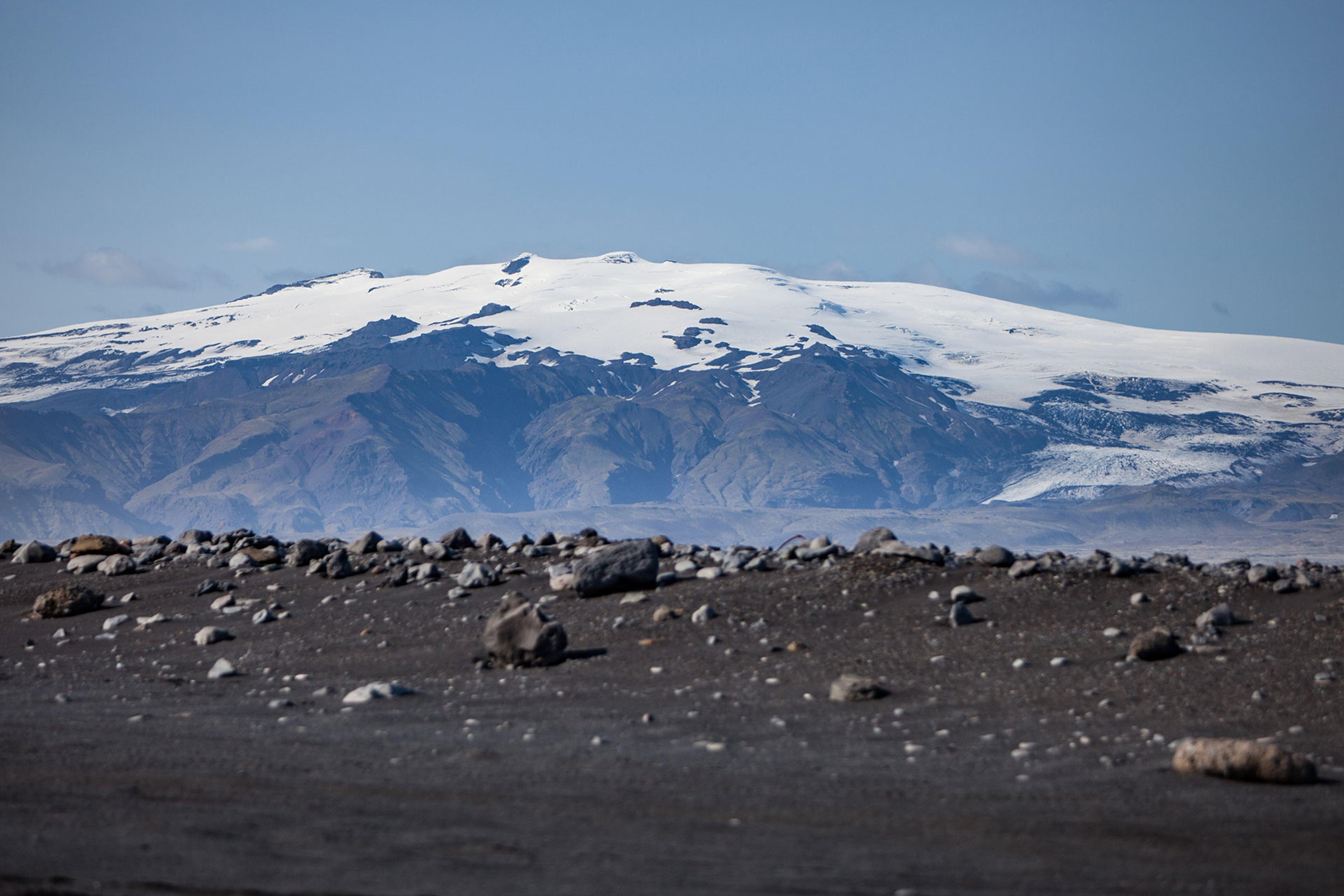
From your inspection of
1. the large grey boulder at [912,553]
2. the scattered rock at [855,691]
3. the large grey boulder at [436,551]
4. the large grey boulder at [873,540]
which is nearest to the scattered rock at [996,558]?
the large grey boulder at [912,553]

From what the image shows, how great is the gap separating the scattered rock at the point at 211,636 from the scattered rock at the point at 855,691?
6.94 m

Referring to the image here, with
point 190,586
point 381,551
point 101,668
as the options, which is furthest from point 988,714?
point 190,586

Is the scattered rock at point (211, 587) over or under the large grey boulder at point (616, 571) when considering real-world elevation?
under

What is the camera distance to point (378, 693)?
30.6ft

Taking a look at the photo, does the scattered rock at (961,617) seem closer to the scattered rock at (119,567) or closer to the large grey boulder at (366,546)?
the large grey boulder at (366,546)

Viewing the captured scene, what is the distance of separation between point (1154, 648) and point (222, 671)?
808cm

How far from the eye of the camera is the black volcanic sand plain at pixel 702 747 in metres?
5.14

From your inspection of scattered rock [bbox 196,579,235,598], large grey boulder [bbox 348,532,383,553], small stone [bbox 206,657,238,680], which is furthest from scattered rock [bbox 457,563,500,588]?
scattered rock [bbox 196,579,235,598]

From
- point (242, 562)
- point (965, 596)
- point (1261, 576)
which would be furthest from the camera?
point (242, 562)

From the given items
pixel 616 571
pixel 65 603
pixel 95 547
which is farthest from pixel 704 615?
pixel 95 547

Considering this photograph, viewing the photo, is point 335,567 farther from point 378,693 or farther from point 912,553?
point 912,553

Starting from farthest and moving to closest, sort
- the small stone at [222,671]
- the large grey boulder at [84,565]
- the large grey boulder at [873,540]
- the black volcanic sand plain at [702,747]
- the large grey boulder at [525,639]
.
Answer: the large grey boulder at [84,565] < the large grey boulder at [873,540] < the small stone at [222,671] < the large grey boulder at [525,639] < the black volcanic sand plain at [702,747]

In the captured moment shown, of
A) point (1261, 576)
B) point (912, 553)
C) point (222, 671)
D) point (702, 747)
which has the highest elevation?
point (912, 553)

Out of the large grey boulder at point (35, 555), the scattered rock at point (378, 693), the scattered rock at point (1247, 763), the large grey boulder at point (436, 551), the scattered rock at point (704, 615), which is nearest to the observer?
the scattered rock at point (1247, 763)
